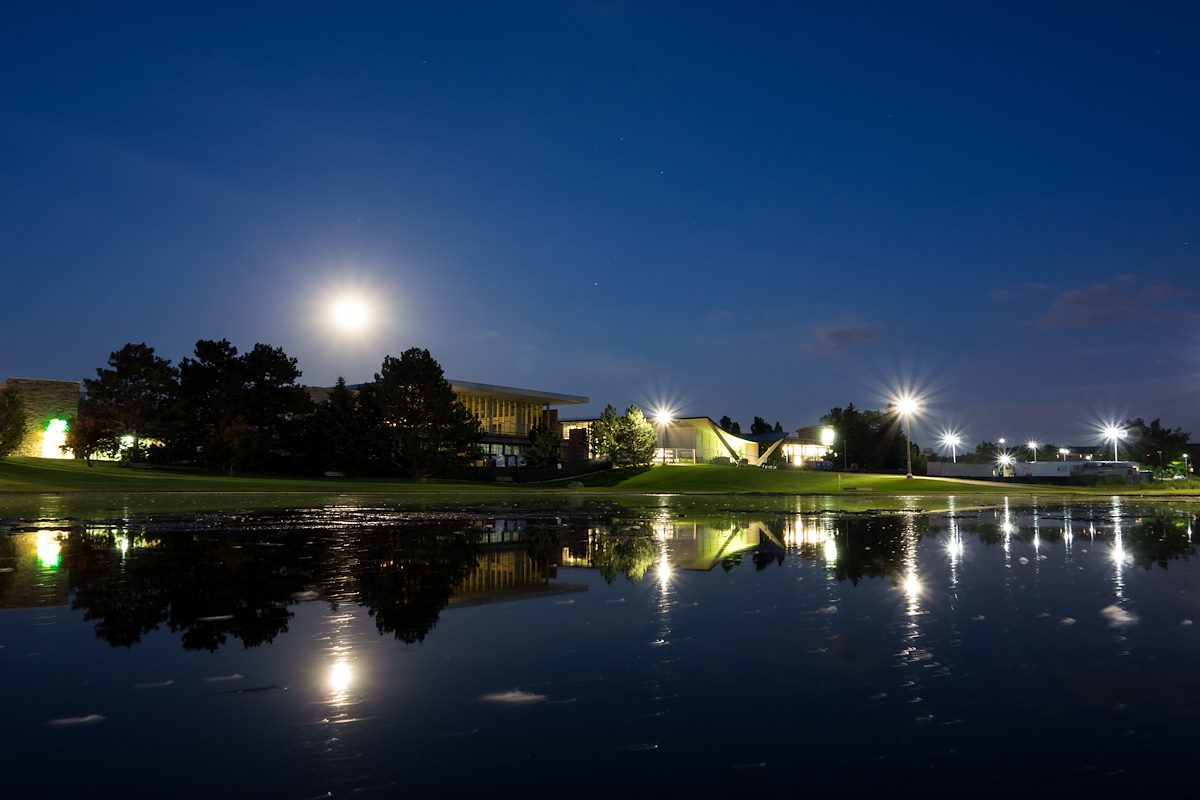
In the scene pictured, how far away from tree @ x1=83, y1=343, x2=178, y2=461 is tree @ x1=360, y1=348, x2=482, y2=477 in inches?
745

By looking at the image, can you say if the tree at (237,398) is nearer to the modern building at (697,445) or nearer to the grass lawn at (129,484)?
the grass lawn at (129,484)

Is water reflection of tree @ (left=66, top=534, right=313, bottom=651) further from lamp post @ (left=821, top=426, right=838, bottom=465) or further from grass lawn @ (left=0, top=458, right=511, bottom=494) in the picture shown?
lamp post @ (left=821, top=426, right=838, bottom=465)

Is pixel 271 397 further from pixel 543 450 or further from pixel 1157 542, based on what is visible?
pixel 1157 542

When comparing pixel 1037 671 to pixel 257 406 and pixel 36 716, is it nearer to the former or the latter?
pixel 36 716

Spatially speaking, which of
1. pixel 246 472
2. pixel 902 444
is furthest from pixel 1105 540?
pixel 902 444

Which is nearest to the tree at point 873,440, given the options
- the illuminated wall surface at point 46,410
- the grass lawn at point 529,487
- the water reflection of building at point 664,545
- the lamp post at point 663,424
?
the lamp post at point 663,424

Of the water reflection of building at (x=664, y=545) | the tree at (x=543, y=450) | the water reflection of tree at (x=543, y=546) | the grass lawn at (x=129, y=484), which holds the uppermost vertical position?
the tree at (x=543, y=450)

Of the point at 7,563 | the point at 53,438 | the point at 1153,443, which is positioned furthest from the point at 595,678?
the point at 1153,443

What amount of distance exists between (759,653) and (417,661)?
2.80 meters

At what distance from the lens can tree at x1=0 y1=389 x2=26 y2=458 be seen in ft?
200

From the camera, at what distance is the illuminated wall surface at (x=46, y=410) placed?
82.7 meters

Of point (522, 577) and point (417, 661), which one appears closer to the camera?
point (417, 661)

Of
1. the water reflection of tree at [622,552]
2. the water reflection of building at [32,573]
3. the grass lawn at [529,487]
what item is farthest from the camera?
the grass lawn at [529,487]

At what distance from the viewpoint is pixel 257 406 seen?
2977 inches
